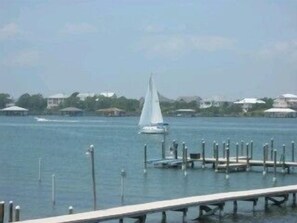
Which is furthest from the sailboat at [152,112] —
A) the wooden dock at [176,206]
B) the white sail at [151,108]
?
the wooden dock at [176,206]

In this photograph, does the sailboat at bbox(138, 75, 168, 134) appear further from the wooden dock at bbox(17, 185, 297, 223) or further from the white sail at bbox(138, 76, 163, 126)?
the wooden dock at bbox(17, 185, 297, 223)

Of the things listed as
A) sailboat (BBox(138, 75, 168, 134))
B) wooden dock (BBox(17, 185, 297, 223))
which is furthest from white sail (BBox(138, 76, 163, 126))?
wooden dock (BBox(17, 185, 297, 223))

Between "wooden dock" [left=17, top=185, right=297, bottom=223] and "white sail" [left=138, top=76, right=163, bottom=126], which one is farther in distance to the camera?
"white sail" [left=138, top=76, right=163, bottom=126]

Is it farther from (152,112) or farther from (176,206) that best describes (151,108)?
(176,206)

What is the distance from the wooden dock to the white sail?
221 feet

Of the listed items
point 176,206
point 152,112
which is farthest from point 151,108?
point 176,206

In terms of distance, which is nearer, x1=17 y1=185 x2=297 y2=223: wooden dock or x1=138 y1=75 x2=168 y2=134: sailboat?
x1=17 y1=185 x2=297 y2=223: wooden dock

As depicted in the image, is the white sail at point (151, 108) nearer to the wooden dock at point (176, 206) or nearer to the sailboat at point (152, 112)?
the sailboat at point (152, 112)

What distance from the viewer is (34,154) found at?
89.6 meters

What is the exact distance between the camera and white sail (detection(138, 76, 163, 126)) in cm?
11050

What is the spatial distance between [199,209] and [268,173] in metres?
26.1

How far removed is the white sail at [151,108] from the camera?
11050 cm

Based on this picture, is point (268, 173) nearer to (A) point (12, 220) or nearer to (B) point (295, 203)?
(B) point (295, 203)

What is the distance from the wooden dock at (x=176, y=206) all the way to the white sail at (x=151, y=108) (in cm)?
6724
